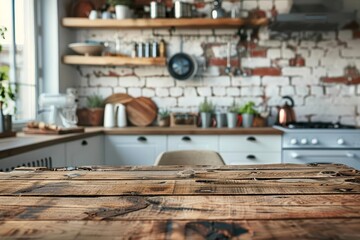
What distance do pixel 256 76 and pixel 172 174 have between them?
291 centimetres

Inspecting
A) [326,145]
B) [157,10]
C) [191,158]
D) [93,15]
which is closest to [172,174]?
[191,158]

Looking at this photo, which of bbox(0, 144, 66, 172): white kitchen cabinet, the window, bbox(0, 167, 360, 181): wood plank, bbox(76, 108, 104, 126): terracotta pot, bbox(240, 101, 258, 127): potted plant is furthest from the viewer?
bbox(76, 108, 104, 126): terracotta pot

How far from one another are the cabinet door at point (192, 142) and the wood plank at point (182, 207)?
245cm

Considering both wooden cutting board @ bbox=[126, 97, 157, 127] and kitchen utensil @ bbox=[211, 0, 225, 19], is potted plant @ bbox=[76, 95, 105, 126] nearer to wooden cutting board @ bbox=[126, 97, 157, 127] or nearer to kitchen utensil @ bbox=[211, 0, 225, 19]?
wooden cutting board @ bbox=[126, 97, 157, 127]

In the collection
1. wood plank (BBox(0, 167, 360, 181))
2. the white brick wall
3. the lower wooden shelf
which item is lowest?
wood plank (BBox(0, 167, 360, 181))

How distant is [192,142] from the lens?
344 centimetres

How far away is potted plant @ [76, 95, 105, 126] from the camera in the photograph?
12.8 ft

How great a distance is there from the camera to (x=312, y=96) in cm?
400

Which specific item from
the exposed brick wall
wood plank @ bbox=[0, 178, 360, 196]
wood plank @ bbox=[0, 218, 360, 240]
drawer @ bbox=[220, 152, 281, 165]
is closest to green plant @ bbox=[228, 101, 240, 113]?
the exposed brick wall

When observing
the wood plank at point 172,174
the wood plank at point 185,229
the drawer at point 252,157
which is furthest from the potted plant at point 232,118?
the wood plank at point 185,229

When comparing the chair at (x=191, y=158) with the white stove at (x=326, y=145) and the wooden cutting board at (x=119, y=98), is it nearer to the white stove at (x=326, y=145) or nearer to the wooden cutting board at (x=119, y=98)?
the white stove at (x=326, y=145)

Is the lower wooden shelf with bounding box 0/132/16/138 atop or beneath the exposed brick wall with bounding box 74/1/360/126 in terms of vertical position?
beneath

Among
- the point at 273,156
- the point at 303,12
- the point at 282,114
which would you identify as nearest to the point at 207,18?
the point at 303,12

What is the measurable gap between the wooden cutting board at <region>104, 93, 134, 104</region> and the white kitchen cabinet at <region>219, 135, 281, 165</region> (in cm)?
118
